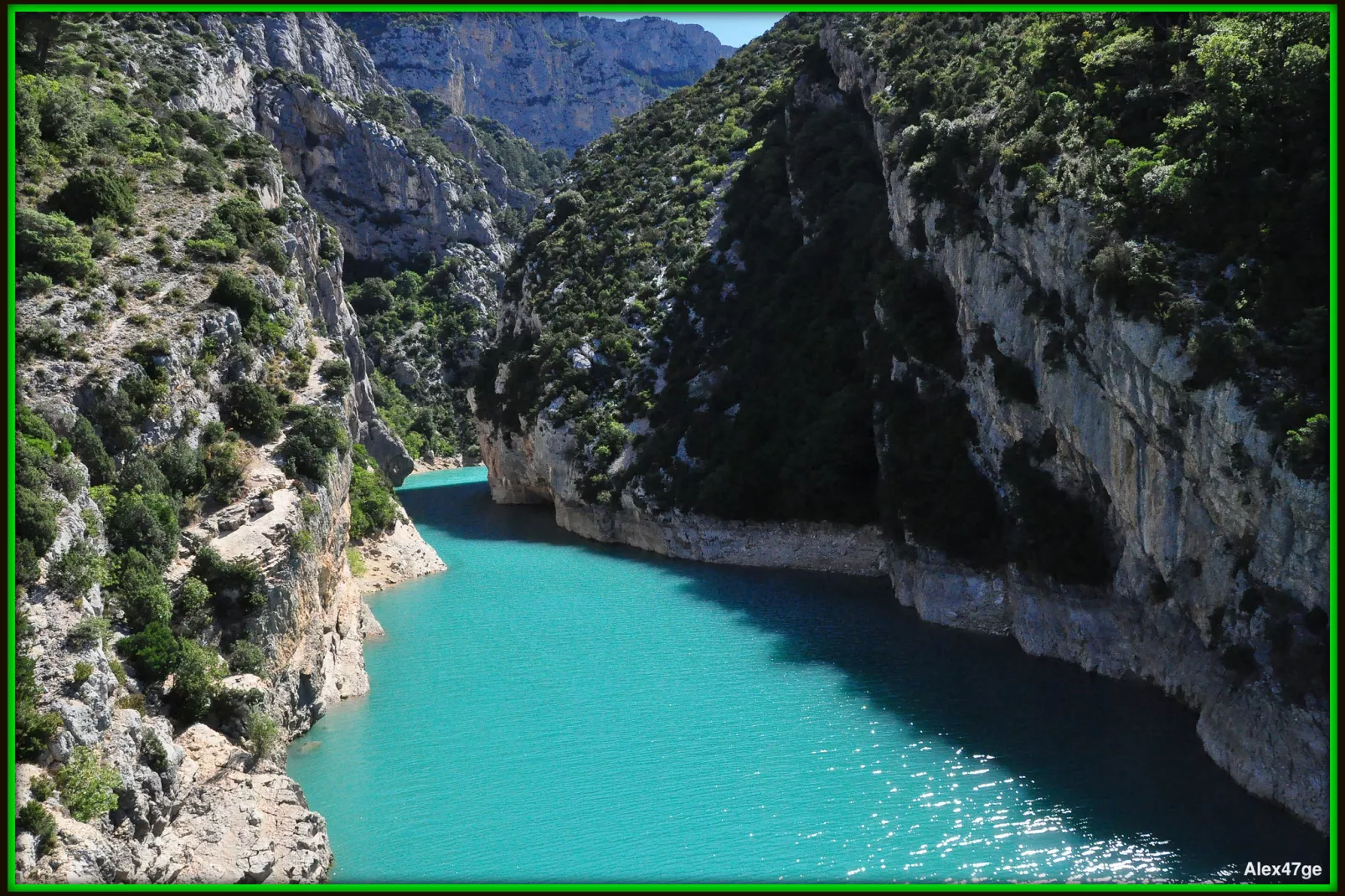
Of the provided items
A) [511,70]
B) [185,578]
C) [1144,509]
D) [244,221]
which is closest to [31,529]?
[185,578]

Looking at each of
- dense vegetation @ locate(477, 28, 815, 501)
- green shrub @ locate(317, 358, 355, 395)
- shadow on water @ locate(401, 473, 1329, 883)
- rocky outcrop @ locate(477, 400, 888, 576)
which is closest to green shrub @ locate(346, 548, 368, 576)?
green shrub @ locate(317, 358, 355, 395)

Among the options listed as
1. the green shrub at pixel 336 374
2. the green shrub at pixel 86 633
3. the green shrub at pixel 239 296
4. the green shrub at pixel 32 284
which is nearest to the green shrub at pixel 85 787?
the green shrub at pixel 86 633

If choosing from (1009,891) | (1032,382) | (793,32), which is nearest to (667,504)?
(1032,382)

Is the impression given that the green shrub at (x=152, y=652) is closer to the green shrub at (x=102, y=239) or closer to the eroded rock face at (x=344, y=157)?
the green shrub at (x=102, y=239)

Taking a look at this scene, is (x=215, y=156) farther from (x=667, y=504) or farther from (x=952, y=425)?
(x=952, y=425)

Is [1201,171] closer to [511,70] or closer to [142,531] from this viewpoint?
[142,531]

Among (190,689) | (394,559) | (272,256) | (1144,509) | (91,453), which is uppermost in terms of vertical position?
(272,256)

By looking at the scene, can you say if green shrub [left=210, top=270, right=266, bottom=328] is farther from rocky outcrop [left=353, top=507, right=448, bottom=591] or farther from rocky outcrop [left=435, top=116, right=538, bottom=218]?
rocky outcrop [left=435, top=116, right=538, bottom=218]

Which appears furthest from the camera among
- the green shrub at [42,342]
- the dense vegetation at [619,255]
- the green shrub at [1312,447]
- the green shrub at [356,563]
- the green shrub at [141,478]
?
the dense vegetation at [619,255]
